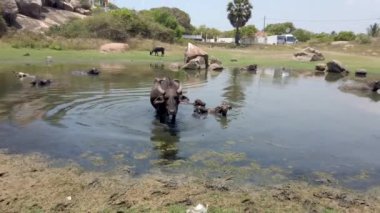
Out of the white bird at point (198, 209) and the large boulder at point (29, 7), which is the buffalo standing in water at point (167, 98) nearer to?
the white bird at point (198, 209)

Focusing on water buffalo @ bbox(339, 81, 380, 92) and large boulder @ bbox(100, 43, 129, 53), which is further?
large boulder @ bbox(100, 43, 129, 53)

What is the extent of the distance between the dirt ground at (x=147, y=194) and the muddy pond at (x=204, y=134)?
56cm

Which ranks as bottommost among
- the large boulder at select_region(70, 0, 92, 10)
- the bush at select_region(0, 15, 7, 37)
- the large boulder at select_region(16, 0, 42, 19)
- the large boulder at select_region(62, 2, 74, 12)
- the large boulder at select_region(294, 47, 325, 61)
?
the large boulder at select_region(294, 47, 325, 61)

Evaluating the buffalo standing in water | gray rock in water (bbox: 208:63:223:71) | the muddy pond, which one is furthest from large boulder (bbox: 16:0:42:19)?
the buffalo standing in water

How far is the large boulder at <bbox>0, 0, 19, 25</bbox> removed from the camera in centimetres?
5343

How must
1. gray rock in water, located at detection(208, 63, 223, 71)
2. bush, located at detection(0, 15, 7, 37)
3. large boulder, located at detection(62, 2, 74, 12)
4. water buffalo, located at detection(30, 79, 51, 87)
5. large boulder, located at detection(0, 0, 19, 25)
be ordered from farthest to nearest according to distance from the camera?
large boulder, located at detection(62, 2, 74, 12) < large boulder, located at detection(0, 0, 19, 25) < bush, located at detection(0, 15, 7, 37) < gray rock in water, located at detection(208, 63, 223, 71) < water buffalo, located at detection(30, 79, 51, 87)

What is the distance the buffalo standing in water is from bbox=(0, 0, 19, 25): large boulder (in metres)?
45.4

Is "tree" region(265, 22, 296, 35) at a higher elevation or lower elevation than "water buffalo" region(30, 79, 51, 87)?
higher

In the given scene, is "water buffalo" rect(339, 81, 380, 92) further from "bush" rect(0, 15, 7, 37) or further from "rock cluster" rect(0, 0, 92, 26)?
"rock cluster" rect(0, 0, 92, 26)

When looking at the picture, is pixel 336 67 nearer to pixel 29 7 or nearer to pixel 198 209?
pixel 198 209

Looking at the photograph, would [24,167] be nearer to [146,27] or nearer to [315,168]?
[315,168]

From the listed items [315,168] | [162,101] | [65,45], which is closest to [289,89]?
[162,101]

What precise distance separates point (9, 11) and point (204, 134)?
159 feet

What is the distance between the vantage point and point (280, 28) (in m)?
146
